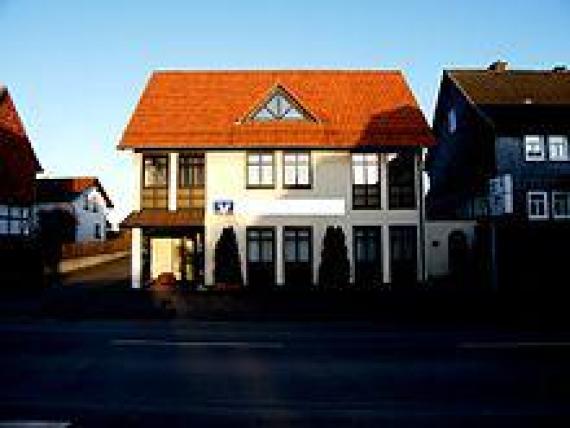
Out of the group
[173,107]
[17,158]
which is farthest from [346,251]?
[17,158]

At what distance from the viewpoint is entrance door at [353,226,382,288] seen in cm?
2717

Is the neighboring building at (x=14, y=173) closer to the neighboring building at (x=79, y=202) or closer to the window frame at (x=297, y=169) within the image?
the neighboring building at (x=79, y=202)

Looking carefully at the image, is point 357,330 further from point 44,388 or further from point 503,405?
point 44,388

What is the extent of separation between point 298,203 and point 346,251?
9.53 feet

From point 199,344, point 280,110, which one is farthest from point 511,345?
point 280,110

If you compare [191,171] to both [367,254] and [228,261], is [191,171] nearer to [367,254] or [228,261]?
[228,261]

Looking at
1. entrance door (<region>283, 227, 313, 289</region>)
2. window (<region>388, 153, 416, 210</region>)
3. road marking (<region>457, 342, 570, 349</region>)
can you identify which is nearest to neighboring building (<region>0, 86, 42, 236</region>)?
entrance door (<region>283, 227, 313, 289</region>)

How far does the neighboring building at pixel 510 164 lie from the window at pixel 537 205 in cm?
5

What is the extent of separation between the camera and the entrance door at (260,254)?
27.0 meters

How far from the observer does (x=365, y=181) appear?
90.2 feet

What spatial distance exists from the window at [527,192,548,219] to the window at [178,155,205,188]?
58.3ft

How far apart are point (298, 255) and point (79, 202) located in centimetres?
3068

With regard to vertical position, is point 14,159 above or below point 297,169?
above

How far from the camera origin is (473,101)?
35781 millimetres
